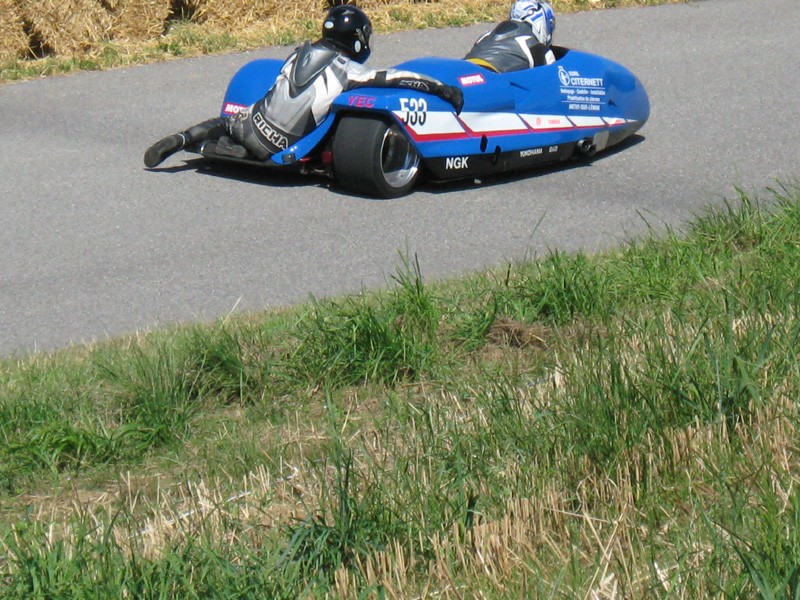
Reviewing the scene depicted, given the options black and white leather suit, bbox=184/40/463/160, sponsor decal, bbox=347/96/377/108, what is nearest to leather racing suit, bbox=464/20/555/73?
black and white leather suit, bbox=184/40/463/160

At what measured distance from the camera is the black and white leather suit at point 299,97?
7.69 meters

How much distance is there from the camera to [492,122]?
7727 millimetres

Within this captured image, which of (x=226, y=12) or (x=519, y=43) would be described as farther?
(x=226, y=12)

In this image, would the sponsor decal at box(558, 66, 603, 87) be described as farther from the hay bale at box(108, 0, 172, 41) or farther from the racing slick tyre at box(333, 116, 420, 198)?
the hay bale at box(108, 0, 172, 41)

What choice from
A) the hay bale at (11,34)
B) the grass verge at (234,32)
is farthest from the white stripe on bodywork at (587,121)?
the hay bale at (11,34)

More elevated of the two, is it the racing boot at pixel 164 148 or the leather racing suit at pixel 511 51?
the leather racing suit at pixel 511 51

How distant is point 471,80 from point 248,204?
1523 millimetres

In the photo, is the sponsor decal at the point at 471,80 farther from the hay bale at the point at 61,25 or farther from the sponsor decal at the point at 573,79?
the hay bale at the point at 61,25

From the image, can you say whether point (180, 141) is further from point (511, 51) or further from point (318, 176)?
point (511, 51)

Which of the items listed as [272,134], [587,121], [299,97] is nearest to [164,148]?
[272,134]

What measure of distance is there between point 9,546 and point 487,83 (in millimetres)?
5120

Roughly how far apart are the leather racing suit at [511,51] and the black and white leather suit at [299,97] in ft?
2.80

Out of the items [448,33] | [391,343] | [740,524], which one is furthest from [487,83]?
[740,524]

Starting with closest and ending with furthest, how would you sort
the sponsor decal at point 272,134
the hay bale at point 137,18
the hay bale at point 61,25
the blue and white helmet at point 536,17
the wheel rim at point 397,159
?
the wheel rim at point 397,159 → the sponsor decal at point 272,134 → the blue and white helmet at point 536,17 → the hay bale at point 61,25 → the hay bale at point 137,18
